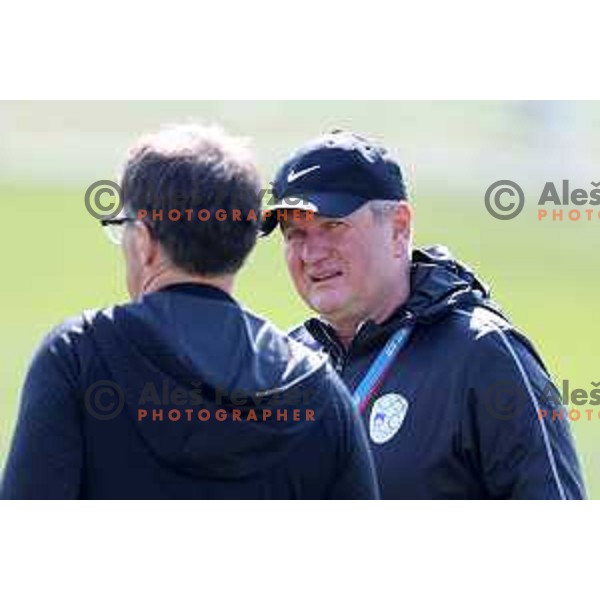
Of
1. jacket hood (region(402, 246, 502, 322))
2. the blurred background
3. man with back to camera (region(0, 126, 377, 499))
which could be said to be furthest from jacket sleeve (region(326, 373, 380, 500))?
the blurred background

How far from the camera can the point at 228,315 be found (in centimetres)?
299

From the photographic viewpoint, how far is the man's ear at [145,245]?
299 cm

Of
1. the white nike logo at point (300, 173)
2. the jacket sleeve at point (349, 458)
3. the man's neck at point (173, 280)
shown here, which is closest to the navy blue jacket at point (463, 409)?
the white nike logo at point (300, 173)

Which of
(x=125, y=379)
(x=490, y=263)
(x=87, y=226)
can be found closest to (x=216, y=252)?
(x=125, y=379)

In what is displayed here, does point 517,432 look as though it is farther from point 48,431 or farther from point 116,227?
point 48,431

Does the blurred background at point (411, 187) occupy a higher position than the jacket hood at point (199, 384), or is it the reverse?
the blurred background at point (411, 187)

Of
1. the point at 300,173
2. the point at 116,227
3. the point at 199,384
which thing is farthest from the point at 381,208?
the point at 199,384

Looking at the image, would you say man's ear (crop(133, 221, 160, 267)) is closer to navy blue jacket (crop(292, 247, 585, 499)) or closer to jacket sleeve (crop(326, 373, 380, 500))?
jacket sleeve (crop(326, 373, 380, 500))

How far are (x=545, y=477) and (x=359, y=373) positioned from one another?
0.62m

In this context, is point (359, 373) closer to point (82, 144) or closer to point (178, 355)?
point (178, 355)

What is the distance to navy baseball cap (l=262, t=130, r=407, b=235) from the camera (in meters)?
4.28

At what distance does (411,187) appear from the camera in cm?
1691

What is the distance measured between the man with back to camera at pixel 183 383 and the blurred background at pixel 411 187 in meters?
9.47

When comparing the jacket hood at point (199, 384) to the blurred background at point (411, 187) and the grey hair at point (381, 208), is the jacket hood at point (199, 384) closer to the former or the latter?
the grey hair at point (381, 208)
